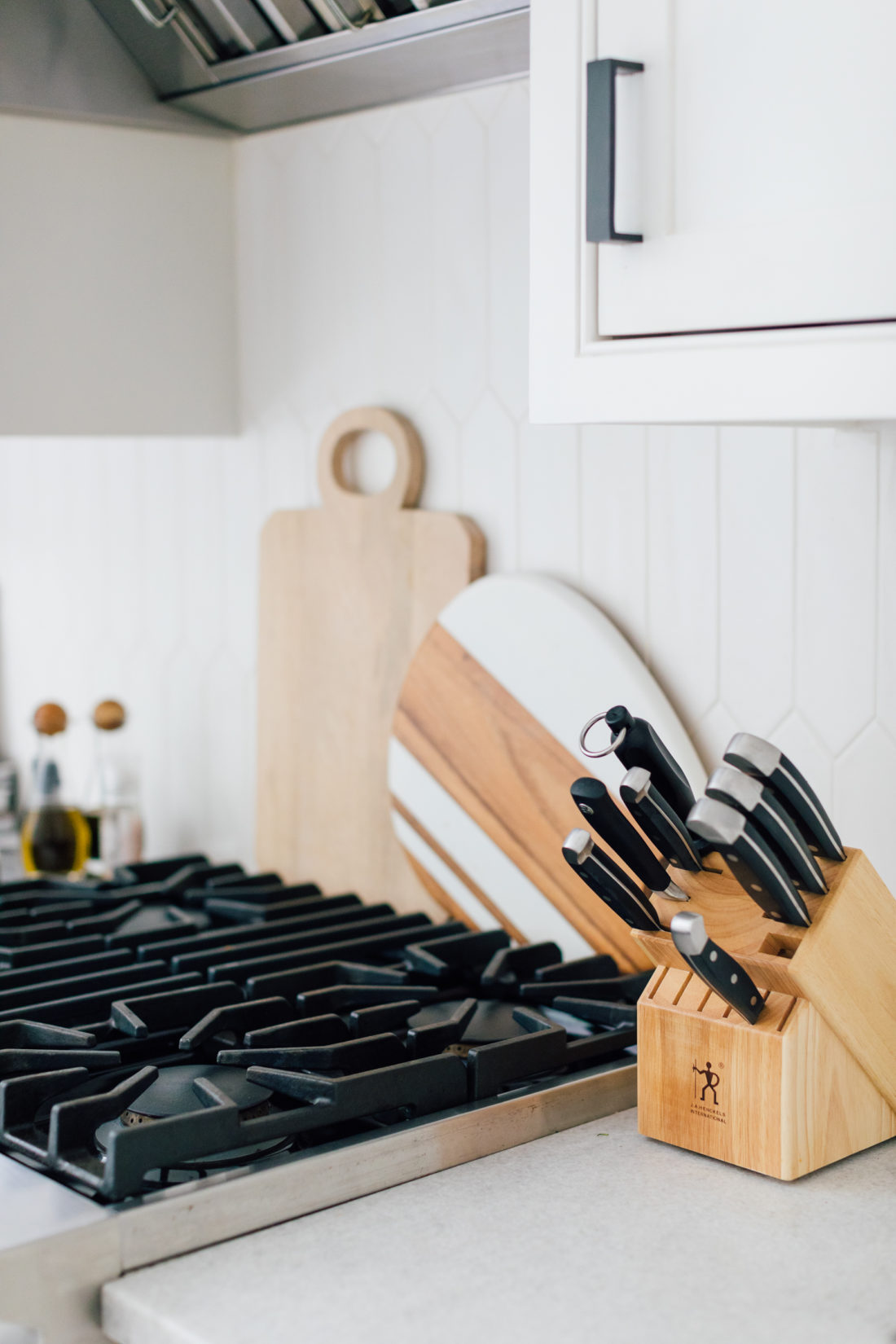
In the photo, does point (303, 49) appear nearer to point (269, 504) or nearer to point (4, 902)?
point (269, 504)

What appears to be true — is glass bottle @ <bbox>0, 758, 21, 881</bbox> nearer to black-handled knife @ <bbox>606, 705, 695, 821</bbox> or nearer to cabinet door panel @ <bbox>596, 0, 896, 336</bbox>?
black-handled knife @ <bbox>606, 705, 695, 821</bbox>

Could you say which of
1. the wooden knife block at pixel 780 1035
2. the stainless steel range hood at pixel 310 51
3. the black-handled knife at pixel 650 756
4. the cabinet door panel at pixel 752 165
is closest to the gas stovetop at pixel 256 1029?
the wooden knife block at pixel 780 1035

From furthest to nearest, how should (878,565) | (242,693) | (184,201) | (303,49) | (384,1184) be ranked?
(242,693) → (184,201) → (303,49) → (878,565) → (384,1184)

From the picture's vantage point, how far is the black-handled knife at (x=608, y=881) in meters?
0.98

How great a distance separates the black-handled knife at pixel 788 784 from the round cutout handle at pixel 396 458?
68cm

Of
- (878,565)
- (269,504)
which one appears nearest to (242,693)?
(269,504)

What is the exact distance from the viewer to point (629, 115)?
0.96 metres

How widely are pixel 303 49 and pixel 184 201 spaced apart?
31cm

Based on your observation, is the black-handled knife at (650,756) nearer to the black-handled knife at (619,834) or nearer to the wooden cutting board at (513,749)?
the black-handled knife at (619,834)

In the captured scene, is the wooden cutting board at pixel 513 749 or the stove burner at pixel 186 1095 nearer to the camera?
the stove burner at pixel 186 1095

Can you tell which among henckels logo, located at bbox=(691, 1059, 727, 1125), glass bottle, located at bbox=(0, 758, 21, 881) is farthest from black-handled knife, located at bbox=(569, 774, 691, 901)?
glass bottle, located at bbox=(0, 758, 21, 881)

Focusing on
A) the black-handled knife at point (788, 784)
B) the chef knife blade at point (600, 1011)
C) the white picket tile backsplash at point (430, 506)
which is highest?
the white picket tile backsplash at point (430, 506)

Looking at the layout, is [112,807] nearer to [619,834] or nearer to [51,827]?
[51,827]

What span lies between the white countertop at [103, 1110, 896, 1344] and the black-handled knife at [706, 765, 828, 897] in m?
0.21
